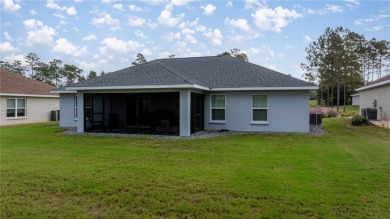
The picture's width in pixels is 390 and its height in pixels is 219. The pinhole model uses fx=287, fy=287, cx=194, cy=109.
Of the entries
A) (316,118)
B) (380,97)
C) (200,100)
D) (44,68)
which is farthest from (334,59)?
(44,68)

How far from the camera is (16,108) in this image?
21000 mm

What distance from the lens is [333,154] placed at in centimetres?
884

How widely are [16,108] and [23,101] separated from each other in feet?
2.66

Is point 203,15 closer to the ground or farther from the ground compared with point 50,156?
farther from the ground

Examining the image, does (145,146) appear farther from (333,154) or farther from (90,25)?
(90,25)

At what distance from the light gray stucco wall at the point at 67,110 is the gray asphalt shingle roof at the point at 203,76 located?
4545mm

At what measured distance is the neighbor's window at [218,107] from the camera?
15734 millimetres

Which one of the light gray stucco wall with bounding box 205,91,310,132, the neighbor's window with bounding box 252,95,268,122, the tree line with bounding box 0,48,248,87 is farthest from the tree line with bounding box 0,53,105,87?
the neighbor's window with bounding box 252,95,268,122

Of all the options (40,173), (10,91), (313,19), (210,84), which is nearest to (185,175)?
(40,173)

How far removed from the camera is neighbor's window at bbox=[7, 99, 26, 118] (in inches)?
808

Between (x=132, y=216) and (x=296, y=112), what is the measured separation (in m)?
12.1

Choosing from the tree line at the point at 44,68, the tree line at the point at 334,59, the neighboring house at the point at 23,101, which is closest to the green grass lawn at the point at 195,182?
the neighboring house at the point at 23,101

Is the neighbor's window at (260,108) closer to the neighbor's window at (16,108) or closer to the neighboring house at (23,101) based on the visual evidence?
the neighboring house at (23,101)

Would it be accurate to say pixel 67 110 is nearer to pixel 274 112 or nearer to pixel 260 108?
pixel 260 108
